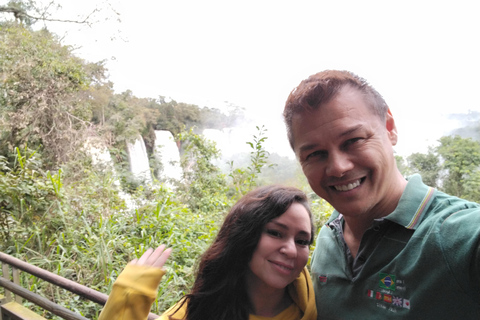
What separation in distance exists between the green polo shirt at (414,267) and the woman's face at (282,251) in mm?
104

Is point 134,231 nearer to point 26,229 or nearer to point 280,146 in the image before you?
point 26,229

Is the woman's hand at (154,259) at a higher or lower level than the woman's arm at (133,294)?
higher

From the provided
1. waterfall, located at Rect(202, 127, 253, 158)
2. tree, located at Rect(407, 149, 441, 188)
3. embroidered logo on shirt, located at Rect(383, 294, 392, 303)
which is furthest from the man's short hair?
waterfall, located at Rect(202, 127, 253, 158)

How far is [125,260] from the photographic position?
123 inches

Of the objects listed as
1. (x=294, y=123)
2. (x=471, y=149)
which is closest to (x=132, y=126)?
(x=471, y=149)

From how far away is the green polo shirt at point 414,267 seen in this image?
0.63 m

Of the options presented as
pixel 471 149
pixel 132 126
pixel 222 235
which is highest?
pixel 132 126

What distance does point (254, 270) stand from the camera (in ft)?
3.44

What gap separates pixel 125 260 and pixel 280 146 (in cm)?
272

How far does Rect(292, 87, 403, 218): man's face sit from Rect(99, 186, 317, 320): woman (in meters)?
0.25

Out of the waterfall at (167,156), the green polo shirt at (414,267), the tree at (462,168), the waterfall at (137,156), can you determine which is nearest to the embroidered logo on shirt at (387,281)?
the green polo shirt at (414,267)

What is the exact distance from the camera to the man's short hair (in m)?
0.81

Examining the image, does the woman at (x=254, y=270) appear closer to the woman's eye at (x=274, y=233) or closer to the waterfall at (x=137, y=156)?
the woman's eye at (x=274, y=233)

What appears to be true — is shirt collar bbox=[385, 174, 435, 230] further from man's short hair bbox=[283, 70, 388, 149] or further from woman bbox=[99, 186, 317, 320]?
woman bbox=[99, 186, 317, 320]
